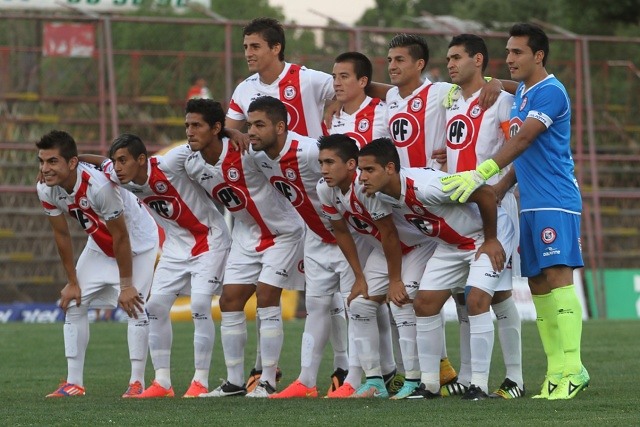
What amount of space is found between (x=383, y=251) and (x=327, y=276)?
0.55 meters

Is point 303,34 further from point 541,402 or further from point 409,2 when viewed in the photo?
point 409,2

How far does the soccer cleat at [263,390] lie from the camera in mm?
9352

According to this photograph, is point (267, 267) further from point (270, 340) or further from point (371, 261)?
point (371, 261)

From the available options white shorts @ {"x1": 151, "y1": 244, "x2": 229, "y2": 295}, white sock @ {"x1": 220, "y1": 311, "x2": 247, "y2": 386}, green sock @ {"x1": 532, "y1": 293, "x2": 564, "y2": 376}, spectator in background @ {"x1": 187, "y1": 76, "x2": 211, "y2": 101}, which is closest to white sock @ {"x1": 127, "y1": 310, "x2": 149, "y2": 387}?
white shorts @ {"x1": 151, "y1": 244, "x2": 229, "y2": 295}

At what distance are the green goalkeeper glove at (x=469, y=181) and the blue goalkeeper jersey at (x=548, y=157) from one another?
465mm

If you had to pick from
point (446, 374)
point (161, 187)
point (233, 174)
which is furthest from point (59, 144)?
point (446, 374)

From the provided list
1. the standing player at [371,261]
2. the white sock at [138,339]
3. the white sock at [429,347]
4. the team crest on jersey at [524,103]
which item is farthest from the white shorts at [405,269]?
the white sock at [138,339]

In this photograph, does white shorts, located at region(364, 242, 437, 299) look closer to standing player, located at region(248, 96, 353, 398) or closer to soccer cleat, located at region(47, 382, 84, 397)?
standing player, located at region(248, 96, 353, 398)

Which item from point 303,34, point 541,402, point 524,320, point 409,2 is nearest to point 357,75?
point 541,402

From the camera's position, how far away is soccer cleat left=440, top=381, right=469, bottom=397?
928 centimetres

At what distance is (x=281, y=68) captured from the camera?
33.3 ft

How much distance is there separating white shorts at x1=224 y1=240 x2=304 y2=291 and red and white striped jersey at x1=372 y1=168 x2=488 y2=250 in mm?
1113

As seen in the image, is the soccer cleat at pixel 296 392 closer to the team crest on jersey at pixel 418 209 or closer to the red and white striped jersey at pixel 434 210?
the red and white striped jersey at pixel 434 210

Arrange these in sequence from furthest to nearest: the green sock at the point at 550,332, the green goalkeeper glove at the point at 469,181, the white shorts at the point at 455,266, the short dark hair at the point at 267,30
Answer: the short dark hair at the point at 267,30, the green sock at the point at 550,332, the white shorts at the point at 455,266, the green goalkeeper glove at the point at 469,181
